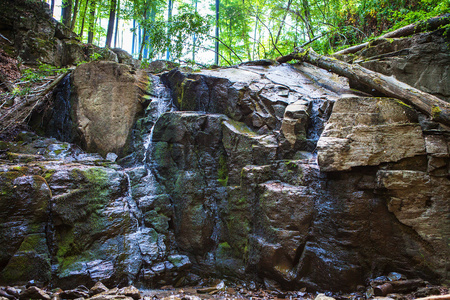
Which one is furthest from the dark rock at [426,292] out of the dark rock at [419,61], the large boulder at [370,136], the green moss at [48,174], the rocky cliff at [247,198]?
the green moss at [48,174]

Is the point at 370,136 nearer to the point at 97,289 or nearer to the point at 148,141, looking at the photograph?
the point at 97,289

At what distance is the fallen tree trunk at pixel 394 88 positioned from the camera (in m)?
5.43

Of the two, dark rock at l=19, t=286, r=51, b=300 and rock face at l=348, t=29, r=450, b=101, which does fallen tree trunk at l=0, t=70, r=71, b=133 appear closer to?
dark rock at l=19, t=286, r=51, b=300

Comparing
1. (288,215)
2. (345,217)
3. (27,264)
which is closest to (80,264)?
(27,264)

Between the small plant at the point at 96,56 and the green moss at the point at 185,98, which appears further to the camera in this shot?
the small plant at the point at 96,56

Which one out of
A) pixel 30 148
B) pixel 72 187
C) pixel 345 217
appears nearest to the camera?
pixel 345 217

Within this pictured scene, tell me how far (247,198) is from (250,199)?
0.30 ft

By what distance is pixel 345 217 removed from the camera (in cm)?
535

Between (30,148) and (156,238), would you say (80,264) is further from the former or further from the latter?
(30,148)

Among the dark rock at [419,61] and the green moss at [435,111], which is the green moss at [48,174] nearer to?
the green moss at [435,111]

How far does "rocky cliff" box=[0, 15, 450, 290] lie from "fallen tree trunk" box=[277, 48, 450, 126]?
22 centimetres

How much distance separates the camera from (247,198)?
6.33 metres

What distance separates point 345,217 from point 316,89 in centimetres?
459

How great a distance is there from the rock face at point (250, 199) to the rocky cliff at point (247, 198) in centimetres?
3
